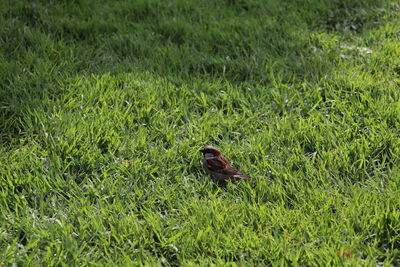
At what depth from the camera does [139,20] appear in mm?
5688

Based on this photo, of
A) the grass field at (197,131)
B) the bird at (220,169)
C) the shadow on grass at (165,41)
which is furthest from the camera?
the shadow on grass at (165,41)

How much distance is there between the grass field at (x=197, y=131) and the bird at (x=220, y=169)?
73 mm

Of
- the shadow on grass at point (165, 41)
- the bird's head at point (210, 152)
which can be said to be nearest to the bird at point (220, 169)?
the bird's head at point (210, 152)

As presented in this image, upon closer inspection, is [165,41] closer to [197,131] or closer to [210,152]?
[197,131]

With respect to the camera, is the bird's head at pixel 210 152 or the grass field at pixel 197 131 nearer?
the grass field at pixel 197 131

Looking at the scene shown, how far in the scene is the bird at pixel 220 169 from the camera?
11.5 feet

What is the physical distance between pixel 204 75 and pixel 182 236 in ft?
6.79

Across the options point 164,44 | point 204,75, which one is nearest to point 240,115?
point 204,75

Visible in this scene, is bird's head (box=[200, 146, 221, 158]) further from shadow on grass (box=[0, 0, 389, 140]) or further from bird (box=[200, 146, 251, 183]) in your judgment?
shadow on grass (box=[0, 0, 389, 140])

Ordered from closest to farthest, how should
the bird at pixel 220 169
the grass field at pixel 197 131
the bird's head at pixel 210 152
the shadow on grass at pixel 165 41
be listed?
the grass field at pixel 197 131 < the bird at pixel 220 169 < the bird's head at pixel 210 152 < the shadow on grass at pixel 165 41

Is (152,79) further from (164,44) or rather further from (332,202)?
(332,202)

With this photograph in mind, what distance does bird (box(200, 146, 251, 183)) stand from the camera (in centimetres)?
351

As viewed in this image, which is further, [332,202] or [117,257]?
[332,202]

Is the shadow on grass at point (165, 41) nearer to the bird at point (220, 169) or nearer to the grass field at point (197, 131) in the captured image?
the grass field at point (197, 131)
